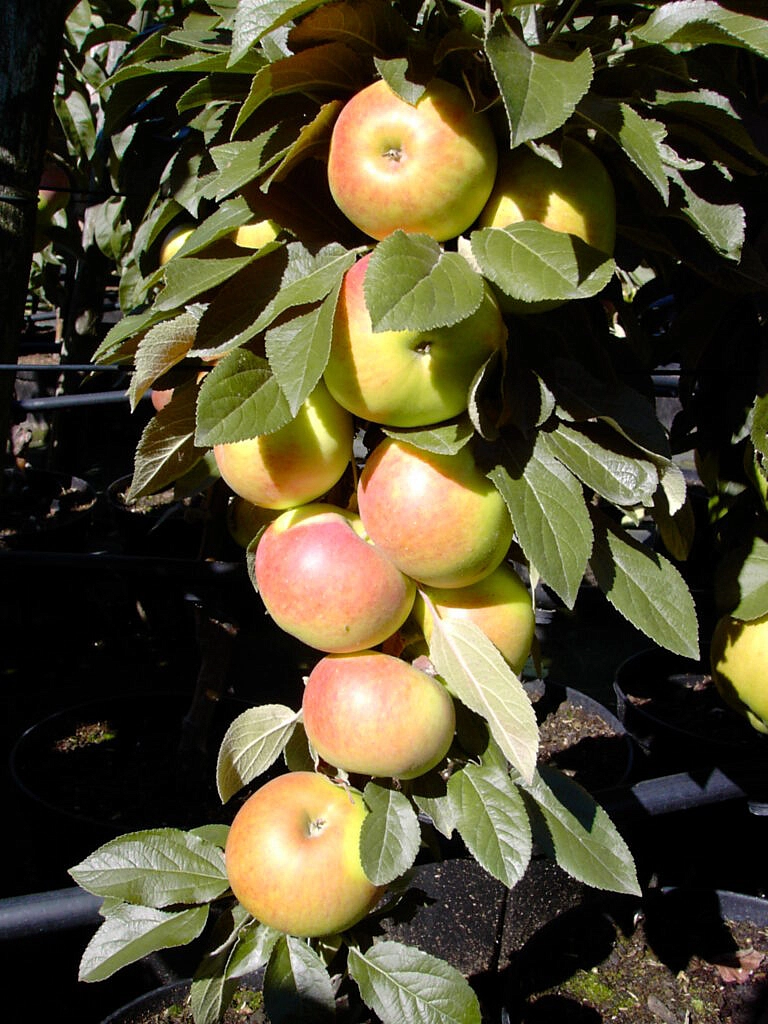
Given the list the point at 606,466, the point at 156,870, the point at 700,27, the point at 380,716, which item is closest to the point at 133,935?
the point at 156,870

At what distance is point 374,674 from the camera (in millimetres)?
625

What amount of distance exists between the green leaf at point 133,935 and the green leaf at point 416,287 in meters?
0.53

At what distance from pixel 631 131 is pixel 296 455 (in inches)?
11.5

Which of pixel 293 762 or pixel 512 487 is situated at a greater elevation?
pixel 512 487

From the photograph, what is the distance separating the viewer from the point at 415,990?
2.29 ft

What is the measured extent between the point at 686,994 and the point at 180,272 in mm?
1172

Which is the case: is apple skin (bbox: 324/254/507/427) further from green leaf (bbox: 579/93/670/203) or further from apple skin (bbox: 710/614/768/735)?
apple skin (bbox: 710/614/768/735)

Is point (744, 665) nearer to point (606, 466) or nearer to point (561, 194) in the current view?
point (606, 466)

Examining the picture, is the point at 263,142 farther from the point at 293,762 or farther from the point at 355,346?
the point at 293,762

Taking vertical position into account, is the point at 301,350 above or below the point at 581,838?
above

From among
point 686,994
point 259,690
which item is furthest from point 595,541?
point 259,690

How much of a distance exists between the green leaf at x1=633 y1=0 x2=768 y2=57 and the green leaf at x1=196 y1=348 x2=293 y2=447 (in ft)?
1.06

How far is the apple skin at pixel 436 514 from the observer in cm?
59

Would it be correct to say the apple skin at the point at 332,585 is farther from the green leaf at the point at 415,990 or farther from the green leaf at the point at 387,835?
the green leaf at the point at 415,990
